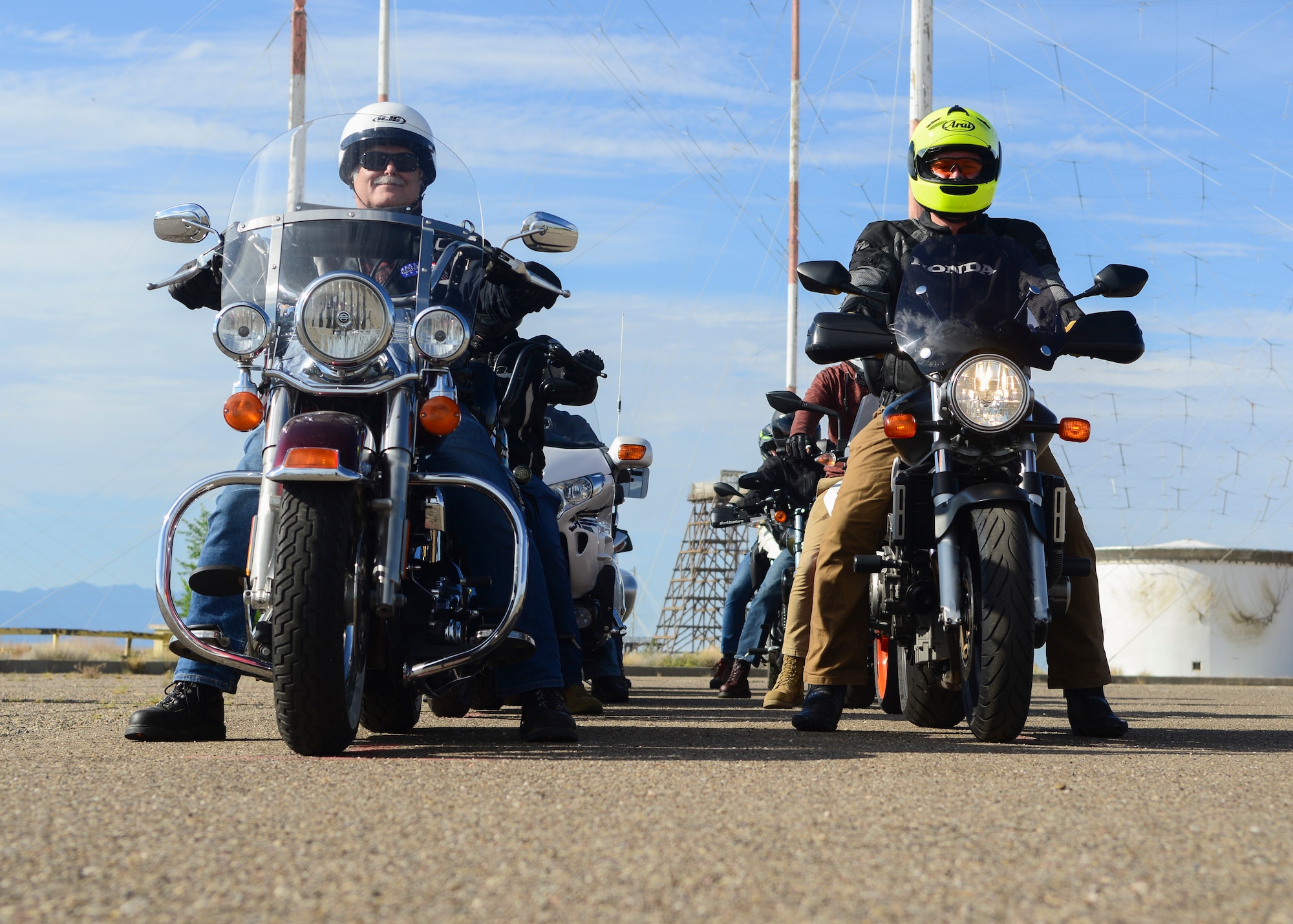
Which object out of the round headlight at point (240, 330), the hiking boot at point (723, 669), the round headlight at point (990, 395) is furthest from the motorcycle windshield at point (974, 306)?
the hiking boot at point (723, 669)

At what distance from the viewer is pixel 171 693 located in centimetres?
437

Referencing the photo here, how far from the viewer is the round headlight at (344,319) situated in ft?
12.9

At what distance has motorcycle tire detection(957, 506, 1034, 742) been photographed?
411 cm

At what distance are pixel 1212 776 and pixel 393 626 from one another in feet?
7.15

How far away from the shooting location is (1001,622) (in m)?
4.12

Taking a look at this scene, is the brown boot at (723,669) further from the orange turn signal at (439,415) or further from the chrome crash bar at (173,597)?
the chrome crash bar at (173,597)

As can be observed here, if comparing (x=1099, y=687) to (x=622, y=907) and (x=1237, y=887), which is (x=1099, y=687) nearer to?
(x=1237, y=887)

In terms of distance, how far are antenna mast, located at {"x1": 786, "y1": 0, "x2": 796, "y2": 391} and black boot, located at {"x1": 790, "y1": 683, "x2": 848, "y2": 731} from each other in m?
17.1

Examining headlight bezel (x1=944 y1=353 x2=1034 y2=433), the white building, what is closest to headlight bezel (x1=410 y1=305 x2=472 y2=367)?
headlight bezel (x1=944 y1=353 x2=1034 y2=433)

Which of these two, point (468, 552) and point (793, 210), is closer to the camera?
point (468, 552)

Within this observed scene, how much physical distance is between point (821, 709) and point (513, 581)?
4.72ft

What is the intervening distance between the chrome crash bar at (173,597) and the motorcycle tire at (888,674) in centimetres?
247

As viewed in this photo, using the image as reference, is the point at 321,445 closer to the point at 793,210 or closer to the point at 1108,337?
the point at 1108,337

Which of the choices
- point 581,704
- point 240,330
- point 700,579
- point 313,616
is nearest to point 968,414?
point 313,616
